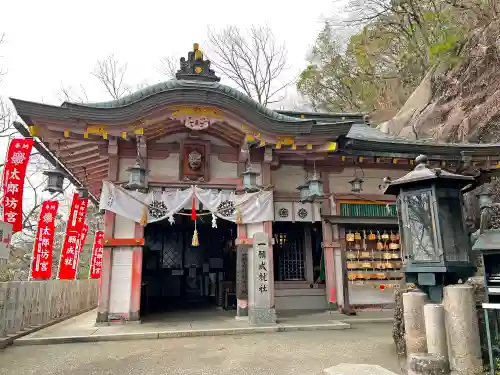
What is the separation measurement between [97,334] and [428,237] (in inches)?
272

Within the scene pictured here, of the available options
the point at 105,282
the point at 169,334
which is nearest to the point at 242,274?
the point at 169,334

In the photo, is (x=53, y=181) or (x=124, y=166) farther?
(x=124, y=166)

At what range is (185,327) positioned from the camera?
8336mm

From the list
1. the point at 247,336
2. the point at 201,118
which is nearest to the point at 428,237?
the point at 247,336

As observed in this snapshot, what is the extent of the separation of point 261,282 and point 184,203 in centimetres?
292

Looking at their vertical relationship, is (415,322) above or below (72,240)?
below

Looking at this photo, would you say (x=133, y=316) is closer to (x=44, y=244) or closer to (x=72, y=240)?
(x=44, y=244)

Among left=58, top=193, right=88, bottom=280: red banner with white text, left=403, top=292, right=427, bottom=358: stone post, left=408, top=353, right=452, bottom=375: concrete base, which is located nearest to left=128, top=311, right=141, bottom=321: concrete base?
left=58, top=193, right=88, bottom=280: red banner with white text

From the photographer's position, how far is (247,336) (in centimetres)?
769

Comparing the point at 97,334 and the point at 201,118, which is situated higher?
the point at 201,118

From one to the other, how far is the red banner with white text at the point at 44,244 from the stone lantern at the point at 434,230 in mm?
9898

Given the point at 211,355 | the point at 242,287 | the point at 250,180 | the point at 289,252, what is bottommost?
the point at 211,355

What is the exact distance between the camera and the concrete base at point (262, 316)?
336 inches

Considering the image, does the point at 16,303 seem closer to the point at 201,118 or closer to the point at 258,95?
the point at 201,118
